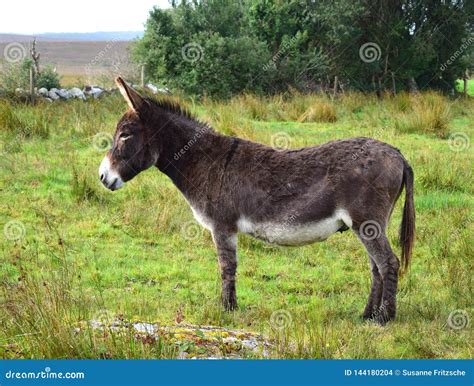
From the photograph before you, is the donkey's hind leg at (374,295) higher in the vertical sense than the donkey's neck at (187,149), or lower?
lower

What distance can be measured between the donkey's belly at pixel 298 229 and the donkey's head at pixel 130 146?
3.91 feet

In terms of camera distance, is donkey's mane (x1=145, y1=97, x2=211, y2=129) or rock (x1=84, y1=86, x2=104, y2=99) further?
rock (x1=84, y1=86, x2=104, y2=99)

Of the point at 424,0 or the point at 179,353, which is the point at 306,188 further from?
the point at 424,0

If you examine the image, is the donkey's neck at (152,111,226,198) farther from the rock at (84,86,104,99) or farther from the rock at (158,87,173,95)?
the rock at (158,87,173,95)

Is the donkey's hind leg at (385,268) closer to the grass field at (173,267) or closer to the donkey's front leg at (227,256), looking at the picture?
the grass field at (173,267)

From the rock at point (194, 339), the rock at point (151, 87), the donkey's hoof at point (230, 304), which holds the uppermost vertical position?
the rock at point (151, 87)

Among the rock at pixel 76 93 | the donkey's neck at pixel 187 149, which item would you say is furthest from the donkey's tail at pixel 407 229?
the rock at pixel 76 93

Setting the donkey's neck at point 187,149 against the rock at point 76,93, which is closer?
the donkey's neck at point 187,149

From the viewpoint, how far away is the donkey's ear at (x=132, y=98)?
598cm

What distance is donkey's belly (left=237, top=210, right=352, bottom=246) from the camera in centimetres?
566

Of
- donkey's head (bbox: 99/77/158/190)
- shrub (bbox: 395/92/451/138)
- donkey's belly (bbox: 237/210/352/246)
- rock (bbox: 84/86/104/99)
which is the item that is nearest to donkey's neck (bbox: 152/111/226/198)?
donkey's head (bbox: 99/77/158/190)

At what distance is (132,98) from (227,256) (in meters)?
1.69

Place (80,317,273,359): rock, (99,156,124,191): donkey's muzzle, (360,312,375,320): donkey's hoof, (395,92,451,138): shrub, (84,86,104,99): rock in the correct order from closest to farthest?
(80,317,273,359): rock → (360,312,375,320): donkey's hoof → (99,156,124,191): donkey's muzzle → (395,92,451,138): shrub → (84,86,104,99): rock

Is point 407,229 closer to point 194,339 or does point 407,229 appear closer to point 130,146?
point 194,339
